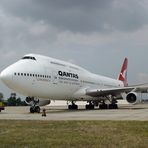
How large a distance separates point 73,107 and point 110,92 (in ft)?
14.2

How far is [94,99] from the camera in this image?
119 ft

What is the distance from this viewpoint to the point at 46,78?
2591cm

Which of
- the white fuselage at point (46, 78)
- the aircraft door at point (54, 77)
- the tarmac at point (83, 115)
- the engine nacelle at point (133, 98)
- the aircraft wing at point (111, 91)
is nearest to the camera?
the tarmac at point (83, 115)

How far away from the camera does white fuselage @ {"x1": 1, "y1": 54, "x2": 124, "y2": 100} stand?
2369 cm

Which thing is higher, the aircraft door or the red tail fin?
Result: the red tail fin

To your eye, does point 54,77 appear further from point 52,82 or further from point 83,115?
point 83,115

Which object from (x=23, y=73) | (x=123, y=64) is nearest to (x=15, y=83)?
(x=23, y=73)

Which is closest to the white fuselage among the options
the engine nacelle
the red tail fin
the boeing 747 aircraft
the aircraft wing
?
the boeing 747 aircraft

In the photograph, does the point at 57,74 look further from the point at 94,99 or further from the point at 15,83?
the point at 94,99

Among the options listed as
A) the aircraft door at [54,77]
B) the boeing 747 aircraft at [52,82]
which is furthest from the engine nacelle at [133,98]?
the aircraft door at [54,77]

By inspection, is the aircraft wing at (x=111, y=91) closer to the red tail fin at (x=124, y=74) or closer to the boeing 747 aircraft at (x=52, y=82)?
the boeing 747 aircraft at (x=52, y=82)

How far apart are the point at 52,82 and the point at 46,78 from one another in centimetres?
94

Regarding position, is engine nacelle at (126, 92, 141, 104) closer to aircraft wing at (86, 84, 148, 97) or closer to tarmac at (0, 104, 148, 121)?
aircraft wing at (86, 84, 148, 97)

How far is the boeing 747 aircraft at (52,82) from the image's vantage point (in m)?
23.8
